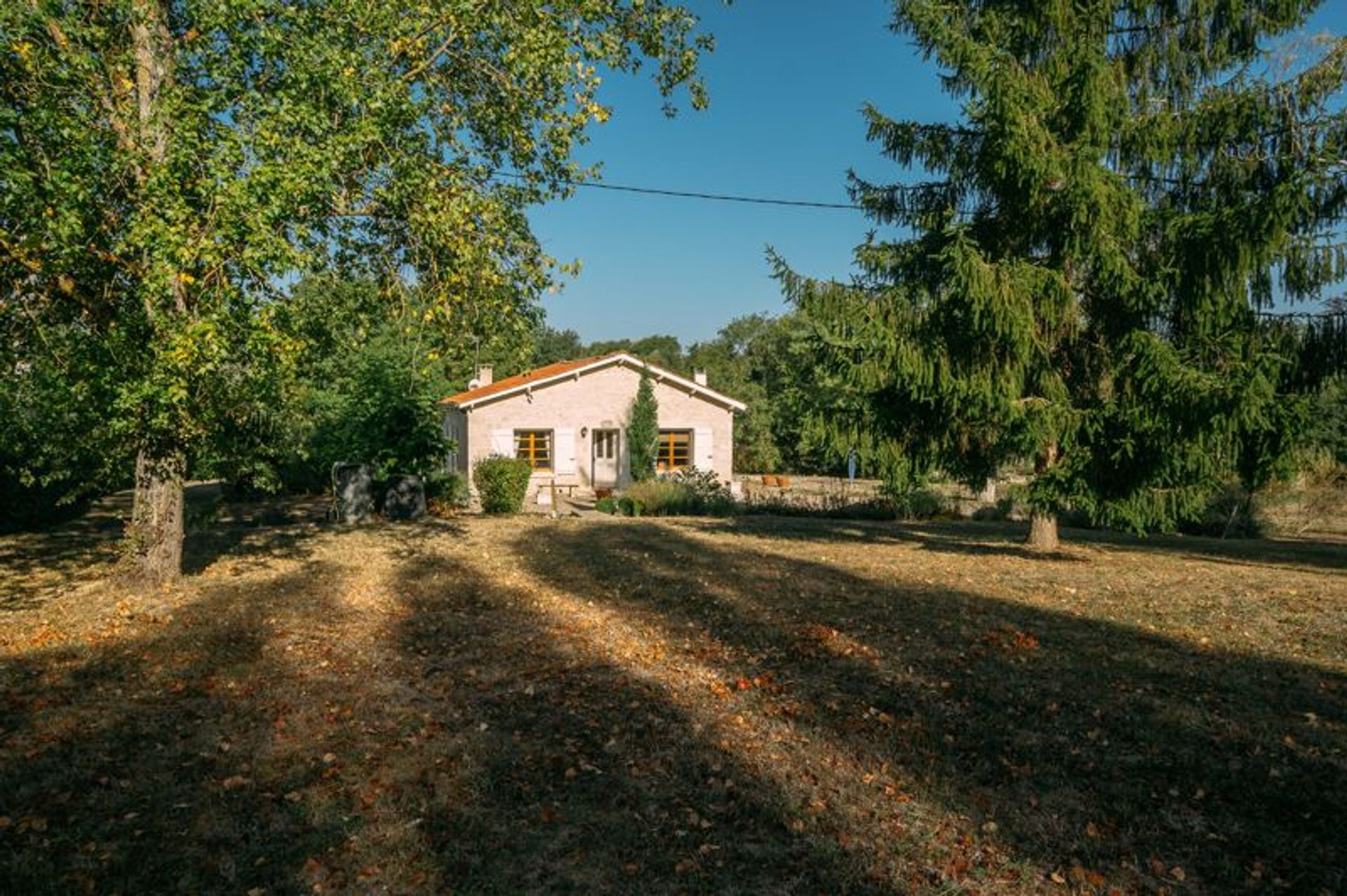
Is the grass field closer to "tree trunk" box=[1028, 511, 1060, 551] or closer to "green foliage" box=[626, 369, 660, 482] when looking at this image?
"tree trunk" box=[1028, 511, 1060, 551]

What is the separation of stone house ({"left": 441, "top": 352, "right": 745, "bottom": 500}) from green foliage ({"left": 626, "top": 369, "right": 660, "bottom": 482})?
76 centimetres

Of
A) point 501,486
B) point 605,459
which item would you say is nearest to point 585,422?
point 605,459

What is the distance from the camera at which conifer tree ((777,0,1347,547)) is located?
10.8 m

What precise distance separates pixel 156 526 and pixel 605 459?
20296 millimetres

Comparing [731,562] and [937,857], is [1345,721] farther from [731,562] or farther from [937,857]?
[731,562]

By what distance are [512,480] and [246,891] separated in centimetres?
1635

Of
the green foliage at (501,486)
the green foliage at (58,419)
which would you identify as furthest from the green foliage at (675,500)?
the green foliage at (58,419)

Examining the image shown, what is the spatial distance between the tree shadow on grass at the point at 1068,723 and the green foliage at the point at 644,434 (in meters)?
18.1

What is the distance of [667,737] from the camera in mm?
5406

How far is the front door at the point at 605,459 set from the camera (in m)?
29.1

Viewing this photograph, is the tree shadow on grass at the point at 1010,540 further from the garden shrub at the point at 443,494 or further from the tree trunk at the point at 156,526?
the tree trunk at the point at 156,526

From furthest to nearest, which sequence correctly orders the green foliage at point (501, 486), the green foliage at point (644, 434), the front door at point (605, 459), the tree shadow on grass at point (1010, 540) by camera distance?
the front door at point (605, 459), the green foliage at point (644, 434), the green foliage at point (501, 486), the tree shadow on grass at point (1010, 540)

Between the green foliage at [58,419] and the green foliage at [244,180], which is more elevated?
the green foliage at [244,180]

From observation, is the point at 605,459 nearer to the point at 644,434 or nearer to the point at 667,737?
the point at 644,434
